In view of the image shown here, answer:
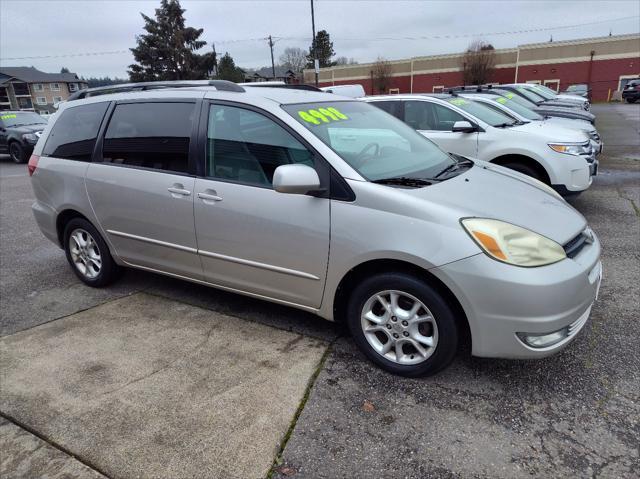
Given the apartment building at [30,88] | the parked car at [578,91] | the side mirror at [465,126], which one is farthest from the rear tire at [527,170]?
the apartment building at [30,88]

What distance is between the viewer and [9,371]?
3.15 m

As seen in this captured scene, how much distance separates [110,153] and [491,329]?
3.36m

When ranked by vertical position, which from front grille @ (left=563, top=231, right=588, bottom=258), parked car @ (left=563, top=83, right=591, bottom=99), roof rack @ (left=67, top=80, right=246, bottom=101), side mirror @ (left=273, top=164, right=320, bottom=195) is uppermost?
roof rack @ (left=67, top=80, right=246, bottom=101)

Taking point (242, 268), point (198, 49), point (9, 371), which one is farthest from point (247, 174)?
point (198, 49)

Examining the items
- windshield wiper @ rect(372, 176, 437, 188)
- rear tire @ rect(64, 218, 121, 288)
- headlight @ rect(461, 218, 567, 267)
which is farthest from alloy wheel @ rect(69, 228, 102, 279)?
headlight @ rect(461, 218, 567, 267)

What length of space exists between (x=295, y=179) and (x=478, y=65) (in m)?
55.7

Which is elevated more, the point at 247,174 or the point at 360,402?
the point at 247,174

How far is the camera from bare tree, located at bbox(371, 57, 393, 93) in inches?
2243

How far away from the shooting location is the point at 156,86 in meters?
4.05

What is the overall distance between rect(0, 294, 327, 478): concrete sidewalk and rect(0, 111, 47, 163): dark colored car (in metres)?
13.9

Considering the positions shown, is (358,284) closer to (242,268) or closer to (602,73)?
(242,268)

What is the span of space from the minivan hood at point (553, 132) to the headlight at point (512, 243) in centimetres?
397

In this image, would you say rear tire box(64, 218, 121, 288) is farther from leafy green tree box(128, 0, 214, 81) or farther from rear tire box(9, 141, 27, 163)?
leafy green tree box(128, 0, 214, 81)

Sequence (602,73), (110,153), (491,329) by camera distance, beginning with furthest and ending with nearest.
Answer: (602,73) < (110,153) < (491,329)
